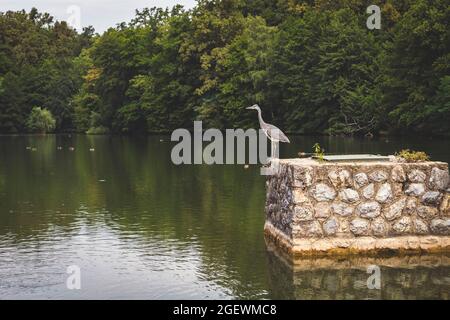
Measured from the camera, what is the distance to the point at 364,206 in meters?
17.2

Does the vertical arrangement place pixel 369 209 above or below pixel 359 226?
above

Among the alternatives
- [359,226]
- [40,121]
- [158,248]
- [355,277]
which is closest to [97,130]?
[40,121]

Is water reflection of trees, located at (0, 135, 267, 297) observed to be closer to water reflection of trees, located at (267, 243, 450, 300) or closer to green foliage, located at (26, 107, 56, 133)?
water reflection of trees, located at (267, 243, 450, 300)

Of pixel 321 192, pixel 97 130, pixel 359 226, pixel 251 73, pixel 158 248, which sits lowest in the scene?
pixel 158 248

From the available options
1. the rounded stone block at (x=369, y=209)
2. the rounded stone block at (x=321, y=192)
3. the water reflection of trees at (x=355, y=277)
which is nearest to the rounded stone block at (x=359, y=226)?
the rounded stone block at (x=369, y=209)

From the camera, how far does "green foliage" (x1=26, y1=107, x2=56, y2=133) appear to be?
110 meters

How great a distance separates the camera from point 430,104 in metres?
64.8

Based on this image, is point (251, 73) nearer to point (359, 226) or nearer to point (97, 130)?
point (97, 130)

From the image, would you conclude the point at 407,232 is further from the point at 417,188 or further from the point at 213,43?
the point at 213,43

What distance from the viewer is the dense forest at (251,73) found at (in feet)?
218

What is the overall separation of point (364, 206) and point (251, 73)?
71981mm

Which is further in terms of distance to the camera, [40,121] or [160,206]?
[40,121]

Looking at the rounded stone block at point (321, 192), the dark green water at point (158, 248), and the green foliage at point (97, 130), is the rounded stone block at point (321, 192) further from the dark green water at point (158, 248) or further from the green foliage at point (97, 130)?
the green foliage at point (97, 130)

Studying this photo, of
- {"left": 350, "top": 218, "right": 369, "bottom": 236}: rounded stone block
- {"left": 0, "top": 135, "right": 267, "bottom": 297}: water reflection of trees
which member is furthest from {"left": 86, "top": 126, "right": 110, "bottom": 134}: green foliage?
{"left": 350, "top": 218, "right": 369, "bottom": 236}: rounded stone block
